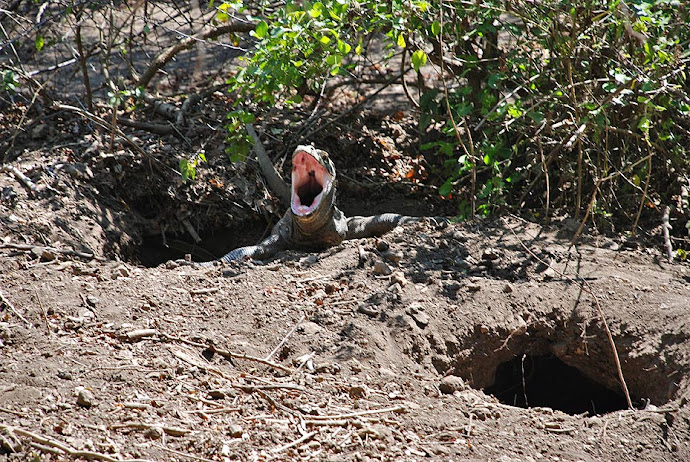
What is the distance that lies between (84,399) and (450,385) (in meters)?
2.00

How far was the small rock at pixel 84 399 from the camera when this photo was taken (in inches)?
139

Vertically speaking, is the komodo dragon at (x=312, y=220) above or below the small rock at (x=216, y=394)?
above

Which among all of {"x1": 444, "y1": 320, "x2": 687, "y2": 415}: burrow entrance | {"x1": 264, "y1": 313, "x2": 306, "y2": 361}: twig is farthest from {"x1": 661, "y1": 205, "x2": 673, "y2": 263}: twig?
{"x1": 264, "y1": 313, "x2": 306, "y2": 361}: twig

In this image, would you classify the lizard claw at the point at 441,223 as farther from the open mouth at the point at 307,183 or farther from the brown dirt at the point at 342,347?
the open mouth at the point at 307,183

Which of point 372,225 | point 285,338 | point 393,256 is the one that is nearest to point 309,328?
point 285,338

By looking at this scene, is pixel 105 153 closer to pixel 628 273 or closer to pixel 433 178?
pixel 433 178

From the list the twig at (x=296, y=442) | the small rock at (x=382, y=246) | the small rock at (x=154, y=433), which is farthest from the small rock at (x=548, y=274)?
the small rock at (x=154, y=433)

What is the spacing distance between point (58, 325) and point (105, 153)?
106 inches

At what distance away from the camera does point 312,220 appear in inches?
Result: 246

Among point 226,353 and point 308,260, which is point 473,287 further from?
point 226,353

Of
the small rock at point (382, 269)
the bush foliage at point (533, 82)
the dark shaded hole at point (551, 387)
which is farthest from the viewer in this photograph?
the dark shaded hole at point (551, 387)

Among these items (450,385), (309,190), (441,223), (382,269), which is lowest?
(450,385)

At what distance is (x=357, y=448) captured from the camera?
360cm

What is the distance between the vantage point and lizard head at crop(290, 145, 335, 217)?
20.2ft
